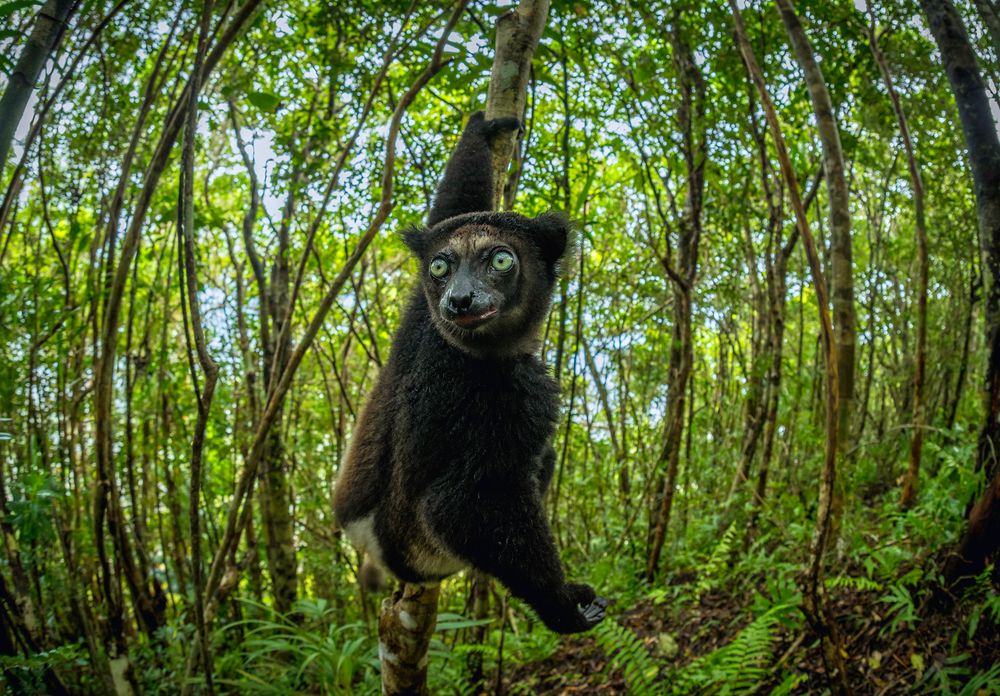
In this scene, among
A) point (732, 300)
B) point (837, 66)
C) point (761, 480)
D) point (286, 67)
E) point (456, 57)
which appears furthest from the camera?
point (732, 300)

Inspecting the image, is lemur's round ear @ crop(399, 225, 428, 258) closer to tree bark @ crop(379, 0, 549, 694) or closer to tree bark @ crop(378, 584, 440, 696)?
tree bark @ crop(379, 0, 549, 694)

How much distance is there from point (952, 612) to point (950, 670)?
38 cm

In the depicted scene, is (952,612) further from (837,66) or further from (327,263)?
(327,263)

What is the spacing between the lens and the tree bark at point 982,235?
3102mm

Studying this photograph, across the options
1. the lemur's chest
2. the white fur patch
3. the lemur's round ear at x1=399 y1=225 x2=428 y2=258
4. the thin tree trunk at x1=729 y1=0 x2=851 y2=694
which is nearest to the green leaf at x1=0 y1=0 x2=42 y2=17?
the lemur's round ear at x1=399 y1=225 x2=428 y2=258

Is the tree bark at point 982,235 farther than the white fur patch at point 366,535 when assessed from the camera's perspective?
No

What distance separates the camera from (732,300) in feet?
22.2

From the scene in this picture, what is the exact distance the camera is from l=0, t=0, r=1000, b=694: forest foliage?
314cm

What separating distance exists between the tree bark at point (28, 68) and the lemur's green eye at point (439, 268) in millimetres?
1577

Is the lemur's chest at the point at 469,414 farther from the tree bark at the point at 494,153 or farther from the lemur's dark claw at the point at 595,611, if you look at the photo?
the lemur's dark claw at the point at 595,611

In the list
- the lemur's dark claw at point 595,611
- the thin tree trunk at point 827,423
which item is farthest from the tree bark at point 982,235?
the lemur's dark claw at point 595,611

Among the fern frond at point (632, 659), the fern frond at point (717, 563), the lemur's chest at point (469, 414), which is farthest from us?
the fern frond at point (717, 563)

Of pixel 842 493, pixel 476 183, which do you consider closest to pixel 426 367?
pixel 476 183

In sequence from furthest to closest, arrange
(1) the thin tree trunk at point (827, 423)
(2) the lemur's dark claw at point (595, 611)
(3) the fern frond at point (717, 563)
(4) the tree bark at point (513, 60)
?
1. (3) the fern frond at point (717, 563)
2. (2) the lemur's dark claw at point (595, 611)
3. (4) the tree bark at point (513, 60)
4. (1) the thin tree trunk at point (827, 423)
